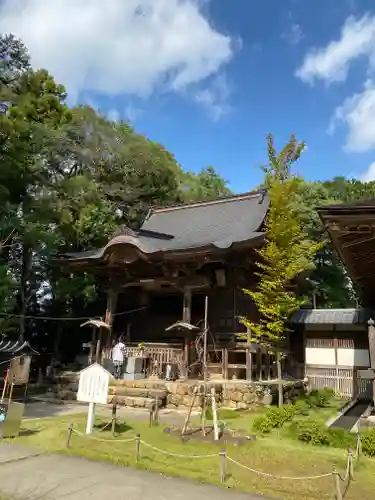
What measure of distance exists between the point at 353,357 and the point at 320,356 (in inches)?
62.7

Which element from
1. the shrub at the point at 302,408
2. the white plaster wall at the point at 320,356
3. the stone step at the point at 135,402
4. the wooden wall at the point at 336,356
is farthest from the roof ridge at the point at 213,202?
the stone step at the point at 135,402

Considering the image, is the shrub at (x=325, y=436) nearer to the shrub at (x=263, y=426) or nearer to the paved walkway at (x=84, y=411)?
the shrub at (x=263, y=426)

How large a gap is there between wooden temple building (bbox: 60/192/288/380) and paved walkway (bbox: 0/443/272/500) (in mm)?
8309

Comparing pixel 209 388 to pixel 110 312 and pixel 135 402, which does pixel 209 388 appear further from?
pixel 110 312

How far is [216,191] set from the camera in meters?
38.2

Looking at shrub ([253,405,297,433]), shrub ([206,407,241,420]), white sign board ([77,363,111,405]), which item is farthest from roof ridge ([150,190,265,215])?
white sign board ([77,363,111,405])

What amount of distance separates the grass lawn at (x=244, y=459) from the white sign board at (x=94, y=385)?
0.79m

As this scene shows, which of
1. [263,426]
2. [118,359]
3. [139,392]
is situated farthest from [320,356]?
[263,426]

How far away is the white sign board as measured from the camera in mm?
9164

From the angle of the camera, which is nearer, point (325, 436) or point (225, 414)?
point (325, 436)

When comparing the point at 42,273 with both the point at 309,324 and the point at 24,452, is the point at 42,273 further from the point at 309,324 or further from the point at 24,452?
→ the point at 24,452

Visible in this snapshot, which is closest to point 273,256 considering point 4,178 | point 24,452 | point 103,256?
point 103,256

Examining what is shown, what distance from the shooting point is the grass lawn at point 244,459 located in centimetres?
582

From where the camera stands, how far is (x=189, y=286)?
54.2 ft
